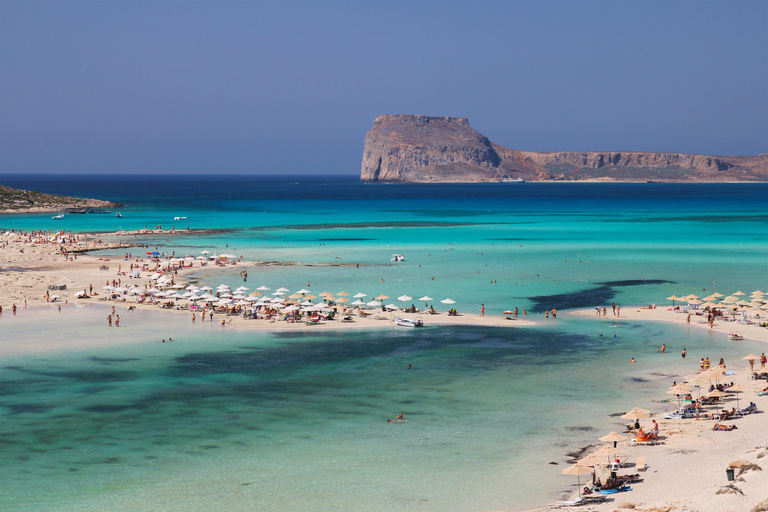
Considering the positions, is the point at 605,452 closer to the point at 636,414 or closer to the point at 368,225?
the point at 636,414

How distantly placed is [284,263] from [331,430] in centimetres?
5080

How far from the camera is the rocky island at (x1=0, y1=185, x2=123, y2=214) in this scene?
505 ft

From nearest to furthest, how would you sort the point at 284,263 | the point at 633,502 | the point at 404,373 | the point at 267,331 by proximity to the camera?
the point at 633,502, the point at 404,373, the point at 267,331, the point at 284,263

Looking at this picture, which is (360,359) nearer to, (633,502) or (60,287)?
(633,502)

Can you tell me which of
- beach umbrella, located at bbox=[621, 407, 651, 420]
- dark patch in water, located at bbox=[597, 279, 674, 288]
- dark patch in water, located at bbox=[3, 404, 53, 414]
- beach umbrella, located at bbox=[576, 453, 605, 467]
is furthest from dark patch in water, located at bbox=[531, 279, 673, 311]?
dark patch in water, located at bbox=[3, 404, 53, 414]

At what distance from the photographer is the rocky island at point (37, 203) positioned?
6058 inches

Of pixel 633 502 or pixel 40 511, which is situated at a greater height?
pixel 633 502

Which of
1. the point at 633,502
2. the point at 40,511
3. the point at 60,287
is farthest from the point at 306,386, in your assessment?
the point at 60,287

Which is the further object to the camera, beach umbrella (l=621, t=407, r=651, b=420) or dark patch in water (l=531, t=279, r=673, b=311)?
dark patch in water (l=531, t=279, r=673, b=311)

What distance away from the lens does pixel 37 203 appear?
15962 centimetres

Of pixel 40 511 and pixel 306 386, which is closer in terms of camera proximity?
pixel 40 511

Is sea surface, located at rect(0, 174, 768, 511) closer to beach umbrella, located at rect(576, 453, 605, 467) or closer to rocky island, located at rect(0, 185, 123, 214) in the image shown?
beach umbrella, located at rect(576, 453, 605, 467)

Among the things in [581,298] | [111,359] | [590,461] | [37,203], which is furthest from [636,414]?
[37,203]

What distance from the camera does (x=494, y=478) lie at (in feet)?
81.4
